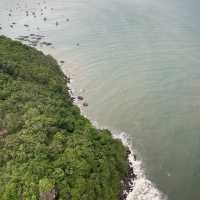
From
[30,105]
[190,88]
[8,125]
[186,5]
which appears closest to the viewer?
[8,125]

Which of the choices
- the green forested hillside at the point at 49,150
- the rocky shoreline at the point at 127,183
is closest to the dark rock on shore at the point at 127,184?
the rocky shoreline at the point at 127,183

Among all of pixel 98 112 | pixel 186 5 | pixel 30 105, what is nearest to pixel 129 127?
pixel 98 112

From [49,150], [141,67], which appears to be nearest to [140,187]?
[49,150]

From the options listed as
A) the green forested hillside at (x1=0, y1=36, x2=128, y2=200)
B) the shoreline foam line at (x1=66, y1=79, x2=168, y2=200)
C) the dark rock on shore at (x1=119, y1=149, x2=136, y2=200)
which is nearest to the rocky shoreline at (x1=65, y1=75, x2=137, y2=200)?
the dark rock on shore at (x1=119, y1=149, x2=136, y2=200)

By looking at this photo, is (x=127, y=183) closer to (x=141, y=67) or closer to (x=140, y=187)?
(x=140, y=187)

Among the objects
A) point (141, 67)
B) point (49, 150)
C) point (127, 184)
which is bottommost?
point (127, 184)

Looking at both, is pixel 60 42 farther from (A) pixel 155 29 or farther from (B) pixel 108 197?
(B) pixel 108 197

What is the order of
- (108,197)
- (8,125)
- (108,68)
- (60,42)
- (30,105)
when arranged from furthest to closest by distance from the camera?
(60,42) < (108,68) < (30,105) < (8,125) < (108,197)

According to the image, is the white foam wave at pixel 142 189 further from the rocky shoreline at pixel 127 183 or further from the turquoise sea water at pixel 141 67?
the turquoise sea water at pixel 141 67
